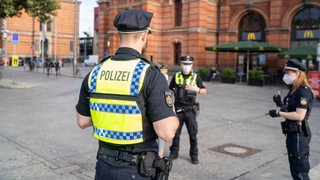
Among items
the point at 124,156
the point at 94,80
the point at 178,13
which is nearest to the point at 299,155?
the point at 124,156

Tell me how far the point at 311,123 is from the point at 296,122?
686 centimetres

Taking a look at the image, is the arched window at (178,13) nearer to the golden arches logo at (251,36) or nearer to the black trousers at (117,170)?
the golden arches logo at (251,36)

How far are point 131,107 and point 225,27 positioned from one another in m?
29.2

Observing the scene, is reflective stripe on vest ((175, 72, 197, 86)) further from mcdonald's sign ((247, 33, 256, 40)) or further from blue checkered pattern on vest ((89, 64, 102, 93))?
mcdonald's sign ((247, 33, 256, 40))

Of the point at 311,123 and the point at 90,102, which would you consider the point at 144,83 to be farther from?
the point at 311,123

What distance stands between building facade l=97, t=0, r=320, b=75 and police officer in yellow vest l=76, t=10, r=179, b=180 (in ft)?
81.3

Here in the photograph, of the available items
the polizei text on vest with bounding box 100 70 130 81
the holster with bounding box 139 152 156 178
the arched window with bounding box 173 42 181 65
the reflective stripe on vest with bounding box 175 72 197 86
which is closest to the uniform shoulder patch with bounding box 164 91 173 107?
the polizei text on vest with bounding box 100 70 130 81

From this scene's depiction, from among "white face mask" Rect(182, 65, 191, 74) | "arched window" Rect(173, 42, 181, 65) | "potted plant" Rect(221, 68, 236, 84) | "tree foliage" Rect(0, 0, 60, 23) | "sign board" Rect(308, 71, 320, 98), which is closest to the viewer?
"white face mask" Rect(182, 65, 191, 74)

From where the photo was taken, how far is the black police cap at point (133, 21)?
8.55 feet

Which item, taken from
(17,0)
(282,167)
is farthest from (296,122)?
(17,0)

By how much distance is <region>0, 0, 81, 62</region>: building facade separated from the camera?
58875mm

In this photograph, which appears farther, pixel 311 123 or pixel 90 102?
pixel 311 123

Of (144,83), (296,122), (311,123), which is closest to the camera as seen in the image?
(144,83)

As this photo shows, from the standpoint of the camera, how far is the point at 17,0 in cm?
2058
